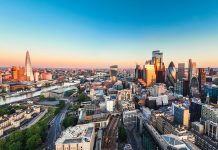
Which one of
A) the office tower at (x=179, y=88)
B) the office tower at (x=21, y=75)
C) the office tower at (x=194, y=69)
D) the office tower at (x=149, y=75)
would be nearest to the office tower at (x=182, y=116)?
the office tower at (x=179, y=88)

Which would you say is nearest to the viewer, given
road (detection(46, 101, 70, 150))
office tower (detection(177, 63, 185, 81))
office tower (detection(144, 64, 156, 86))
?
road (detection(46, 101, 70, 150))

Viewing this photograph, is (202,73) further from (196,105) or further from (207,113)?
(207,113)

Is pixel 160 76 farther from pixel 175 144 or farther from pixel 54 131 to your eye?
pixel 175 144

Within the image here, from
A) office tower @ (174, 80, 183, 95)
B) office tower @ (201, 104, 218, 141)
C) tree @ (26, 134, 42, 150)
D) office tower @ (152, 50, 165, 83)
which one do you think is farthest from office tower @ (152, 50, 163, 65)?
tree @ (26, 134, 42, 150)

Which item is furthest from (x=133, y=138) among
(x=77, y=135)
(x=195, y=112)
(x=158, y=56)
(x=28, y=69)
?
(x=28, y=69)

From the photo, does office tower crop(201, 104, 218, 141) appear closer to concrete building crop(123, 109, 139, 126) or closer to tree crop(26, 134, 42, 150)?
concrete building crop(123, 109, 139, 126)
